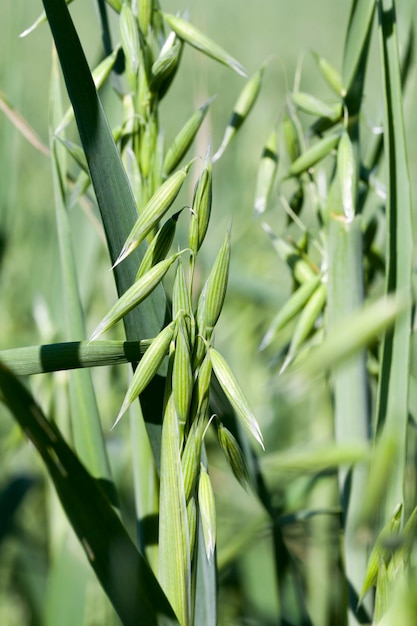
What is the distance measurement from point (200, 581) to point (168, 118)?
1560mm

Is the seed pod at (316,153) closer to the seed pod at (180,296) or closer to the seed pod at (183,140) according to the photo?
the seed pod at (183,140)

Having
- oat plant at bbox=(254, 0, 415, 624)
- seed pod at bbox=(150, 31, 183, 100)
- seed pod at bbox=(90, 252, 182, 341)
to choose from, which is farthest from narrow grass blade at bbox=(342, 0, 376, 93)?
seed pod at bbox=(90, 252, 182, 341)

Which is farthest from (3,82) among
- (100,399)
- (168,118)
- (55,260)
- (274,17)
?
(274,17)

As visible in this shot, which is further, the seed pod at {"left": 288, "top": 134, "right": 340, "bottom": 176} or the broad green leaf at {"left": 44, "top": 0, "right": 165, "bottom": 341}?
the seed pod at {"left": 288, "top": 134, "right": 340, "bottom": 176}

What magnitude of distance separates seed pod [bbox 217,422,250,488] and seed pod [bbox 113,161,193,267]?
94mm

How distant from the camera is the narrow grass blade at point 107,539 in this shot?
33 cm

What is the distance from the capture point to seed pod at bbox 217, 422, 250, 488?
0.34m

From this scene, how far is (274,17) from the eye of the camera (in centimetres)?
258

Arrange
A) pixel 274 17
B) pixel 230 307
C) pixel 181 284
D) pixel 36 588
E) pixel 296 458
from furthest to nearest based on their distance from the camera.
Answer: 1. pixel 274 17
2. pixel 230 307
3. pixel 36 588
4. pixel 181 284
5. pixel 296 458

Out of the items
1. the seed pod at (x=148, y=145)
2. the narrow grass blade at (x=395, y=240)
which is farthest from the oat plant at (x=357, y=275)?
the seed pod at (x=148, y=145)

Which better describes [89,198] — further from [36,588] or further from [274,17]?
[274,17]

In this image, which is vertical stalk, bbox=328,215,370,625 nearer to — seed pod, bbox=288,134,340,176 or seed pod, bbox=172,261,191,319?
seed pod, bbox=288,134,340,176

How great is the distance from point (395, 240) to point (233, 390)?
0.17 m

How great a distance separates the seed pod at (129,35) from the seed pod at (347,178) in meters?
0.15
